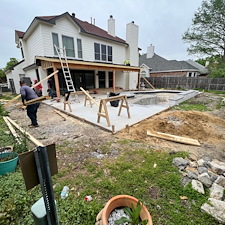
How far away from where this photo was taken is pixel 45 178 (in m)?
0.85

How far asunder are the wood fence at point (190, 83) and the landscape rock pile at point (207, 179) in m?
16.0

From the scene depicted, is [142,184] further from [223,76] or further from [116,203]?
[223,76]

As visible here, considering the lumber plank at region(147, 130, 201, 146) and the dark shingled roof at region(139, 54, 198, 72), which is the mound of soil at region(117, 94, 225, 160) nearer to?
the lumber plank at region(147, 130, 201, 146)

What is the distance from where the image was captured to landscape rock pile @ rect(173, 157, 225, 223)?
5.02ft

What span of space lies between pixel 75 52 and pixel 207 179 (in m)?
12.3

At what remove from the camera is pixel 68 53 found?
10891 mm

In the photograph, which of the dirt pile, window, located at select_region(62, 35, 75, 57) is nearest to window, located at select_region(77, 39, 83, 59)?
window, located at select_region(62, 35, 75, 57)

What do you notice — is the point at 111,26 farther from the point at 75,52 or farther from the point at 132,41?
the point at 75,52

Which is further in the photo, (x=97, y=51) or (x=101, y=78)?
(x=101, y=78)

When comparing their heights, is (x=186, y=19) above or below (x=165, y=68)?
above

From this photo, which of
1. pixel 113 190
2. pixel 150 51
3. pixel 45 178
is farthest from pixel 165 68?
pixel 45 178

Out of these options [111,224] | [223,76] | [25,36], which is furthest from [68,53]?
[223,76]

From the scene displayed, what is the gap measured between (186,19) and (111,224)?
76.5ft

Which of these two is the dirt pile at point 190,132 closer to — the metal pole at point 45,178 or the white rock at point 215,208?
the white rock at point 215,208
